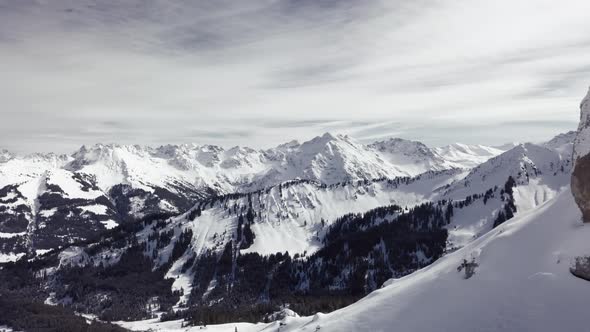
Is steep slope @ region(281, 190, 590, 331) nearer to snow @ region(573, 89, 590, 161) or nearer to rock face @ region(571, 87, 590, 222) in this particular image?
rock face @ region(571, 87, 590, 222)

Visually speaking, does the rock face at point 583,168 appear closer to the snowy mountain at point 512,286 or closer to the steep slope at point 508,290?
the snowy mountain at point 512,286

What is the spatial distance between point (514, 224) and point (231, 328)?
12028cm

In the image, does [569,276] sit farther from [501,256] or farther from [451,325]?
[451,325]

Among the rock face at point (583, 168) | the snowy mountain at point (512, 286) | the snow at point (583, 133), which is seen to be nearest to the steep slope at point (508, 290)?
the snowy mountain at point (512, 286)

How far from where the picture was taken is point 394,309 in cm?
5853

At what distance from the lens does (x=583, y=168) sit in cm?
4869

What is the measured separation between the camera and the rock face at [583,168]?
158 feet

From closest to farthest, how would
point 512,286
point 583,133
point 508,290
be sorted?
point 508,290 < point 512,286 < point 583,133

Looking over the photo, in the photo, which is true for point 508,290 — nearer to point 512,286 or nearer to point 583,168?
point 512,286

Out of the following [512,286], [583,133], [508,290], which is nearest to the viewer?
[508,290]

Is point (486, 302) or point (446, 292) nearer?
point (486, 302)

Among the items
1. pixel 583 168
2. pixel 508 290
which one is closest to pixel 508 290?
pixel 508 290

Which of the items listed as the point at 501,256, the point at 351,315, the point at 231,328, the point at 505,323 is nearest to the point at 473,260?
the point at 501,256

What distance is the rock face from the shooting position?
158 feet
